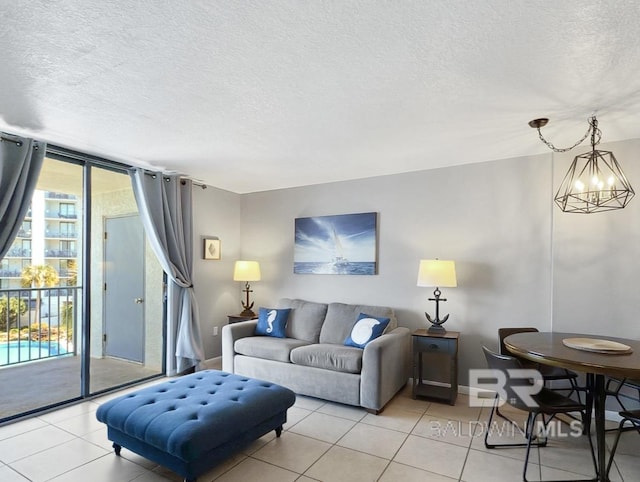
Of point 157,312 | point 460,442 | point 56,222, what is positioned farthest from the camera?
point 157,312

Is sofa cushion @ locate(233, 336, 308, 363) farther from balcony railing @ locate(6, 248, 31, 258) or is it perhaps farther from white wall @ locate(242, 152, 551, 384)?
balcony railing @ locate(6, 248, 31, 258)

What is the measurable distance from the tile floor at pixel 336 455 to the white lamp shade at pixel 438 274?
1163 millimetres

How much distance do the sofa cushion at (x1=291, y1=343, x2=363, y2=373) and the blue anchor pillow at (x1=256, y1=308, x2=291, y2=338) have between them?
56 centimetres

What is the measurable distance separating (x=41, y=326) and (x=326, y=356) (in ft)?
10.6

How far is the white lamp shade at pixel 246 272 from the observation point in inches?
187

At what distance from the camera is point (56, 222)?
3.58m

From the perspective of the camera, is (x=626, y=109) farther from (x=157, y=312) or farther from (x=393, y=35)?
(x=157, y=312)

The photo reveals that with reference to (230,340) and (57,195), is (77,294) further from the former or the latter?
(230,340)

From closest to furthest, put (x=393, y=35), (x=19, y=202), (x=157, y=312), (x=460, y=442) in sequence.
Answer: (x=393, y=35) < (x=460, y=442) < (x=19, y=202) < (x=157, y=312)

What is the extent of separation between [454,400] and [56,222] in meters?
4.23

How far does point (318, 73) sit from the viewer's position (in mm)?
2041

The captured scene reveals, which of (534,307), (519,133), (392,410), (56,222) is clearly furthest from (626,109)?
(56,222)

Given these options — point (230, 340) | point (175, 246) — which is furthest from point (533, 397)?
point (175, 246)

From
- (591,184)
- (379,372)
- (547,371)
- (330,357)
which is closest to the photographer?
(591,184)
